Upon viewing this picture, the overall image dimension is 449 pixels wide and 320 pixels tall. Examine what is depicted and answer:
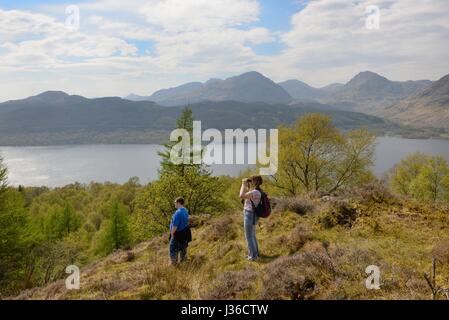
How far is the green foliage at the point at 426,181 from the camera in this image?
5200cm

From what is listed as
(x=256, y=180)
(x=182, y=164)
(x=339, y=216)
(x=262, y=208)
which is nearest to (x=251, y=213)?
(x=262, y=208)

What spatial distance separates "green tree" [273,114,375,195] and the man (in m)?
25.0

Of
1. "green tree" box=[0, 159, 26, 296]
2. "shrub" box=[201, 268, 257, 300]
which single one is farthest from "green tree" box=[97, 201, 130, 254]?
"shrub" box=[201, 268, 257, 300]

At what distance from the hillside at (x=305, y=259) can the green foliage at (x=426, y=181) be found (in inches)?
1607

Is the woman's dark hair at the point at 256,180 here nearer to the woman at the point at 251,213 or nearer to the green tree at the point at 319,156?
the woman at the point at 251,213

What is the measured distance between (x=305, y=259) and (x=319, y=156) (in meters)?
28.3

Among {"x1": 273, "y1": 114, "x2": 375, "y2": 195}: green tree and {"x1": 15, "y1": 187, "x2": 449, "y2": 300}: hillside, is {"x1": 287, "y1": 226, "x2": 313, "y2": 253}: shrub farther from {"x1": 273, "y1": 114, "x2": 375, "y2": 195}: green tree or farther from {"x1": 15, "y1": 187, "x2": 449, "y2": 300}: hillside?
{"x1": 273, "y1": 114, "x2": 375, "y2": 195}: green tree

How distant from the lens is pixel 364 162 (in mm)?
36406

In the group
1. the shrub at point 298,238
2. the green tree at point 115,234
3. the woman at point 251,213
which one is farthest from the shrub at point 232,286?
the green tree at point 115,234

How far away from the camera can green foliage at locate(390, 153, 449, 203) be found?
171ft
